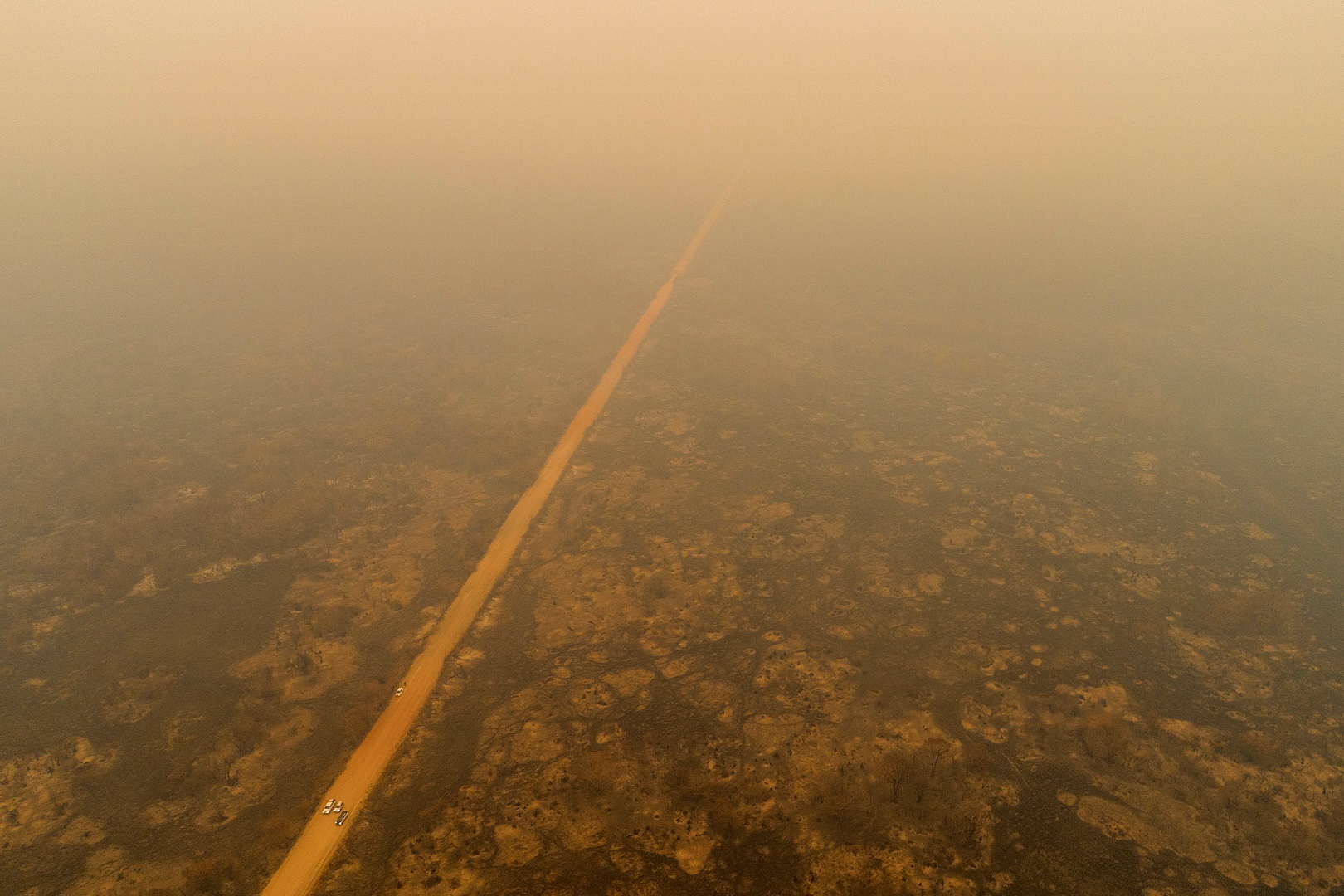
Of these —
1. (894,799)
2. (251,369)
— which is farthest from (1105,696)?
(251,369)

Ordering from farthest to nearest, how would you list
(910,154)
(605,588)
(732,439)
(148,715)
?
(910,154), (732,439), (605,588), (148,715)

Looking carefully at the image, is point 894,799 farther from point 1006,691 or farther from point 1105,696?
point 1105,696

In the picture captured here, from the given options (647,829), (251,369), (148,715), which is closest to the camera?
(647,829)

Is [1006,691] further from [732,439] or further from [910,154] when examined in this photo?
[910,154]

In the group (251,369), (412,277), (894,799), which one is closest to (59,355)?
(251,369)

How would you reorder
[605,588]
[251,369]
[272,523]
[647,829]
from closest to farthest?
[647,829]
[605,588]
[272,523]
[251,369]

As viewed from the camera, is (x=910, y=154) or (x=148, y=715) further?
(x=910, y=154)
